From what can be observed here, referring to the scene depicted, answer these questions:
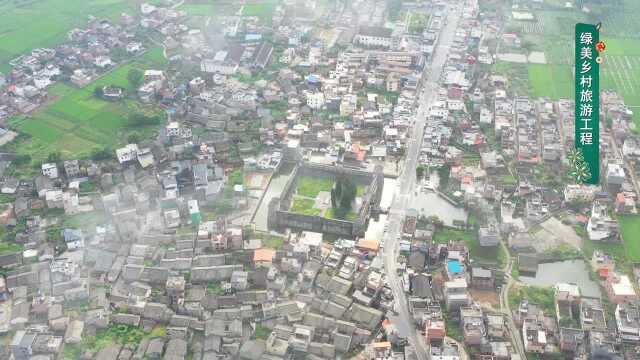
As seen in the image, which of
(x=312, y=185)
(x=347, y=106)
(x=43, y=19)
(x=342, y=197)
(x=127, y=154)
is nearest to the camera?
(x=342, y=197)

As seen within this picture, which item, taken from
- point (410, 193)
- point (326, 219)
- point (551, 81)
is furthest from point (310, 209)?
point (551, 81)

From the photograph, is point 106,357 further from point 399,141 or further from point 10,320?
point 399,141

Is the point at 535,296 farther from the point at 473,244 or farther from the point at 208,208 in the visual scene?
the point at 208,208

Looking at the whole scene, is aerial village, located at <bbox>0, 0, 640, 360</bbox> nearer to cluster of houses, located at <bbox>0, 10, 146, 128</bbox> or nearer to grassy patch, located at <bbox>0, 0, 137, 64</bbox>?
cluster of houses, located at <bbox>0, 10, 146, 128</bbox>

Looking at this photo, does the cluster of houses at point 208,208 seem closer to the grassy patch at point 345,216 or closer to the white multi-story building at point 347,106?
the white multi-story building at point 347,106

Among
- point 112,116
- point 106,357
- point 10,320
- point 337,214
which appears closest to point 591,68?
point 337,214

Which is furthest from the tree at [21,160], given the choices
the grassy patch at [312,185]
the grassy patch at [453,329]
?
the grassy patch at [453,329]
